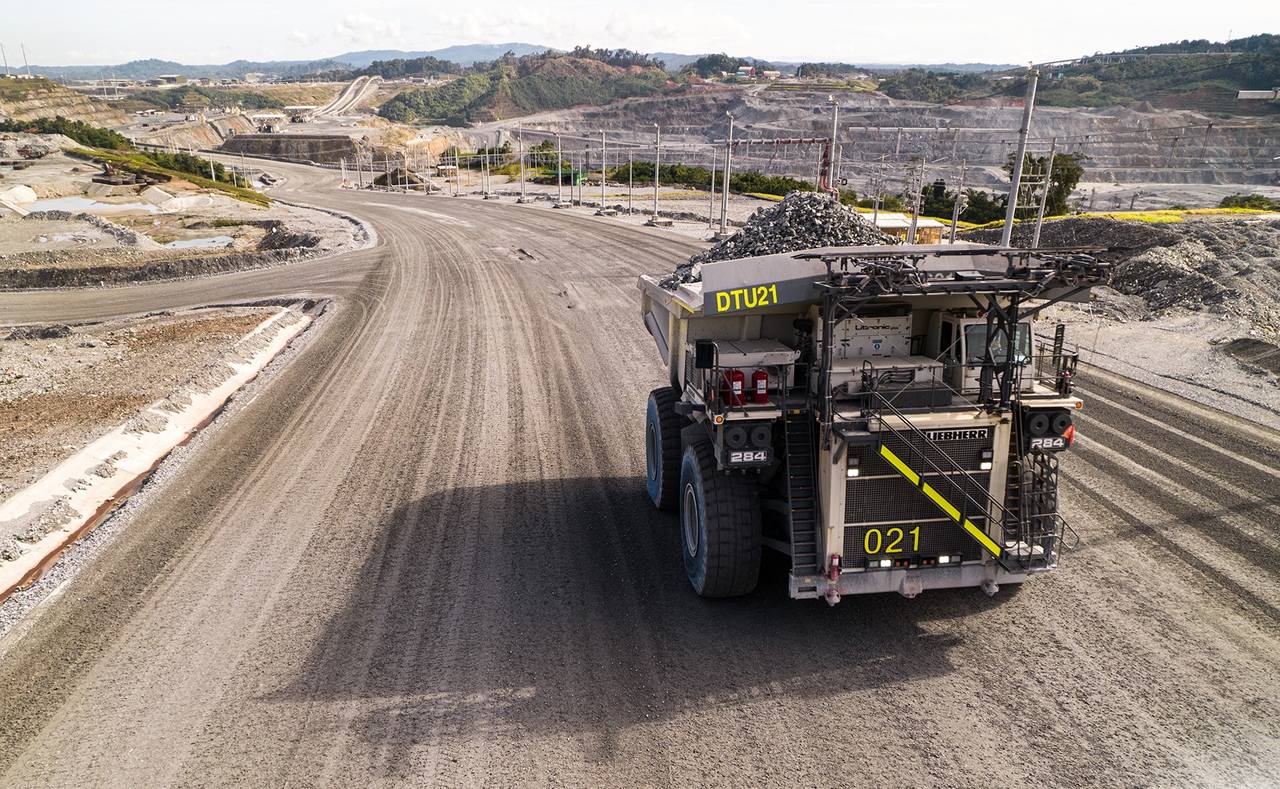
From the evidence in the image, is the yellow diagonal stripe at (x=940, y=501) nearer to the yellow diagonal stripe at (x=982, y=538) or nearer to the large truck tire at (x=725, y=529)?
the yellow diagonal stripe at (x=982, y=538)

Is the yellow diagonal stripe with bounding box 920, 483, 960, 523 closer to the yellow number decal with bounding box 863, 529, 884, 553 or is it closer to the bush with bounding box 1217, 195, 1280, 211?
the yellow number decal with bounding box 863, 529, 884, 553

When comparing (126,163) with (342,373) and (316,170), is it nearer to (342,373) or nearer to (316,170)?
(316,170)

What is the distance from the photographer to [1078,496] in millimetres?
11180

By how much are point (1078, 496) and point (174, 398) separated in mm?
15417

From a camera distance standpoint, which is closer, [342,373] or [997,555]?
[997,555]

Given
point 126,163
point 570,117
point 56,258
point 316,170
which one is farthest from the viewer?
point 570,117

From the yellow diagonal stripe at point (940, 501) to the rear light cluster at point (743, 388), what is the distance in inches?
49.9

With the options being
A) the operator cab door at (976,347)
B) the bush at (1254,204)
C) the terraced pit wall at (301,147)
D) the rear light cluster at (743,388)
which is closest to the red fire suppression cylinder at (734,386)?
the rear light cluster at (743,388)

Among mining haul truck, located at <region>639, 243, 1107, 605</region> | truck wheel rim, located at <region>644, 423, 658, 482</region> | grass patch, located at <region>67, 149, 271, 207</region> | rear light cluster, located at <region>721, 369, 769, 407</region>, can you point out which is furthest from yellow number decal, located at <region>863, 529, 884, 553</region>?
grass patch, located at <region>67, 149, 271, 207</region>

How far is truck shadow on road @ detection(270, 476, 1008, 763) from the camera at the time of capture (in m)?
7.14

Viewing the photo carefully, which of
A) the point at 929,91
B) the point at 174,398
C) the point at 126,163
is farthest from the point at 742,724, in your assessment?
the point at 929,91

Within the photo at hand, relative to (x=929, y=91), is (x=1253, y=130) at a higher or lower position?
lower

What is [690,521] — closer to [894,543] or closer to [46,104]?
[894,543]

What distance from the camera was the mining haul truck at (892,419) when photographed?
7.31 meters
